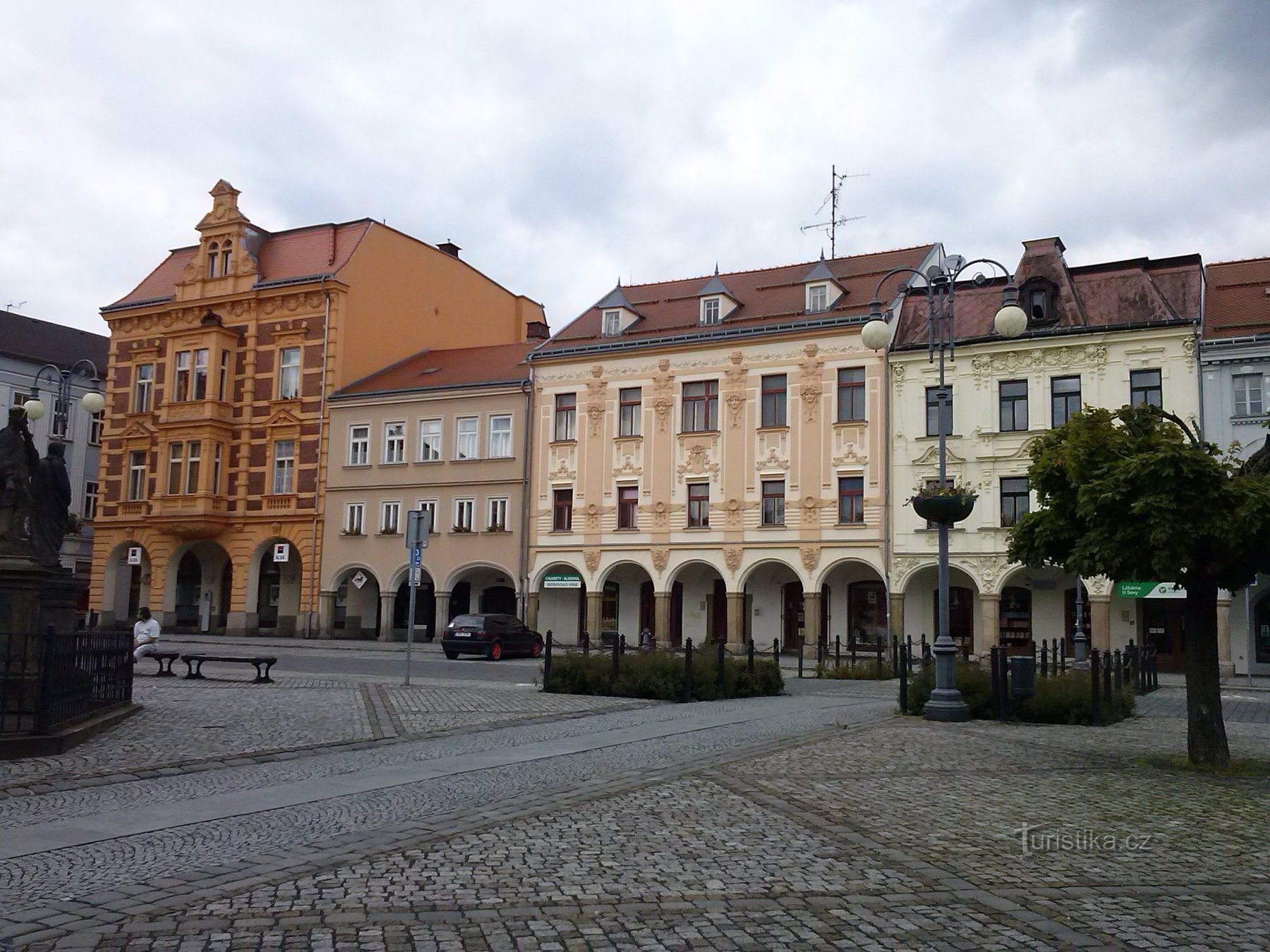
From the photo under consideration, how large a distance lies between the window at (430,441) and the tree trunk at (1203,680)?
3697 centimetres

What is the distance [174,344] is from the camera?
2004 inches

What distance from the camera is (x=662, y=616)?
1638 inches

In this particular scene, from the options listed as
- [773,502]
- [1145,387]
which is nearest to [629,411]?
[773,502]

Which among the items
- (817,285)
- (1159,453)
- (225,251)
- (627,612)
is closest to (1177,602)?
(817,285)

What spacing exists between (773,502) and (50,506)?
27.0 meters

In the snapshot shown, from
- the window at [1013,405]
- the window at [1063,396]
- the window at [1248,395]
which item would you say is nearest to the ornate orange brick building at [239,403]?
the window at [1013,405]

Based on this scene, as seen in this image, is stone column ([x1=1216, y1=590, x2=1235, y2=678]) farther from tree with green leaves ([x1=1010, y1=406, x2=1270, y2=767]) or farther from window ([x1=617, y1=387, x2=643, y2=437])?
tree with green leaves ([x1=1010, y1=406, x2=1270, y2=767])

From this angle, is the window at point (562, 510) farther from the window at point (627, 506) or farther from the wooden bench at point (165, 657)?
the wooden bench at point (165, 657)

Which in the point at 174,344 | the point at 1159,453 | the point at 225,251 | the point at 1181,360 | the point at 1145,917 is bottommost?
the point at 1145,917

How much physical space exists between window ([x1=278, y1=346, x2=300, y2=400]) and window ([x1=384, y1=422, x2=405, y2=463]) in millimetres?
4952

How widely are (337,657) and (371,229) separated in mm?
23896

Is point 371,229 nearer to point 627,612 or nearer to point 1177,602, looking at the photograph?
point 627,612

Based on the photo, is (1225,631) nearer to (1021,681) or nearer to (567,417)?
(1021,681)

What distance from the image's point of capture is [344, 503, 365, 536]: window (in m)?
47.4
